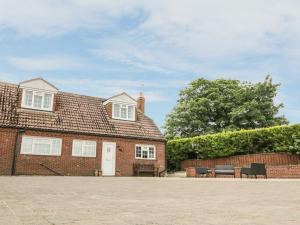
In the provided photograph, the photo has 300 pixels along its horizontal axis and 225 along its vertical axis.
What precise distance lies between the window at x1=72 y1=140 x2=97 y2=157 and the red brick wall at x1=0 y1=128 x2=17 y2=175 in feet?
13.8

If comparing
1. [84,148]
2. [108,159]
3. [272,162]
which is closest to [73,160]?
[84,148]

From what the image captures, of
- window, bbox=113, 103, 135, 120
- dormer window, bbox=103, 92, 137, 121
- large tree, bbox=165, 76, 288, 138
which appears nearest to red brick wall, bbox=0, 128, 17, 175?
dormer window, bbox=103, 92, 137, 121

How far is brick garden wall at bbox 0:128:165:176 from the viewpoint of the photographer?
773 inches

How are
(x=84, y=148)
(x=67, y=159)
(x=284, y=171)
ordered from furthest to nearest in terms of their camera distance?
(x=84, y=148)
(x=67, y=159)
(x=284, y=171)

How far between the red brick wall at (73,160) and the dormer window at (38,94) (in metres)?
2.50

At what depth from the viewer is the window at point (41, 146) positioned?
20.3m

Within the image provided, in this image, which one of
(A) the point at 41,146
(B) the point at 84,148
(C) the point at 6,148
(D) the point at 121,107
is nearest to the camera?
(C) the point at 6,148

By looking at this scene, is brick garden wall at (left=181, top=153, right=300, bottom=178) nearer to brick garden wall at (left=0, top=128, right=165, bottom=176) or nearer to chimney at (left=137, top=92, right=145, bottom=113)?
brick garden wall at (left=0, top=128, right=165, bottom=176)

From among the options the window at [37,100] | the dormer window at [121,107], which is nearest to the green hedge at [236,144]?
the dormer window at [121,107]

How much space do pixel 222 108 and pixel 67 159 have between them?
22.9m

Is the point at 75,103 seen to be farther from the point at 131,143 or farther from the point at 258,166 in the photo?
the point at 258,166

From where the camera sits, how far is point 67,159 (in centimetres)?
2139

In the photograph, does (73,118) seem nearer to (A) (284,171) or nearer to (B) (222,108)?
(A) (284,171)

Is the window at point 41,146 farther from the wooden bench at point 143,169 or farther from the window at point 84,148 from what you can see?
the wooden bench at point 143,169
